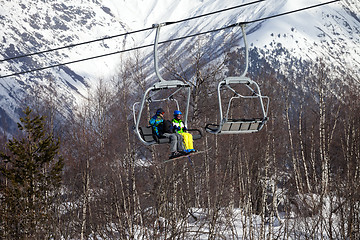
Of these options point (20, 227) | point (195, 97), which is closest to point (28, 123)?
point (20, 227)

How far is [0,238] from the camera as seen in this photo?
2331 centimetres

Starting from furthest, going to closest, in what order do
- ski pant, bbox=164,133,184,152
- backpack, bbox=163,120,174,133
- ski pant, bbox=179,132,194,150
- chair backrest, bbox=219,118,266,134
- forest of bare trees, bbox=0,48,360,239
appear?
1. forest of bare trees, bbox=0,48,360,239
2. backpack, bbox=163,120,174,133
3. ski pant, bbox=179,132,194,150
4. ski pant, bbox=164,133,184,152
5. chair backrest, bbox=219,118,266,134

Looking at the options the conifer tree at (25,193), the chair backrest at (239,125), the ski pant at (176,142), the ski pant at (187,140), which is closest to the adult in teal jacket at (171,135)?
the ski pant at (176,142)

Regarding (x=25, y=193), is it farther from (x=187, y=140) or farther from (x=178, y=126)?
(x=187, y=140)

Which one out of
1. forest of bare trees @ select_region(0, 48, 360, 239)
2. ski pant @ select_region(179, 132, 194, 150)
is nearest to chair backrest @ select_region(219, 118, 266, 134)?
ski pant @ select_region(179, 132, 194, 150)

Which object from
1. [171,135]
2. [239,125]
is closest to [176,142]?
[171,135]

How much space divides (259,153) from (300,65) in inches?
6748

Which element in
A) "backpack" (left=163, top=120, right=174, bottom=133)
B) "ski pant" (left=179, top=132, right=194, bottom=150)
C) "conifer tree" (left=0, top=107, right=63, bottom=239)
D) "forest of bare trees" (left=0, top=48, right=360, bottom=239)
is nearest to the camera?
"ski pant" (left=179, top=132, right=194, bottom=150)

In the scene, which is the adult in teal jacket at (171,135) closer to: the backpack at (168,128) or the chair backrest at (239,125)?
the backpack at (168,128)

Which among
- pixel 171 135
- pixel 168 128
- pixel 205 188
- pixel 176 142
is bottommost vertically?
pixel 205 188

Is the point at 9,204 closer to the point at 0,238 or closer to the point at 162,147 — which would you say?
the point at 0,238

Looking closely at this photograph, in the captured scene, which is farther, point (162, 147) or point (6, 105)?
point (6, 105)

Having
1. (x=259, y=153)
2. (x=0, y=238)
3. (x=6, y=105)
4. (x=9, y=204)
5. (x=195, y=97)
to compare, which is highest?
(x=6, y=105)

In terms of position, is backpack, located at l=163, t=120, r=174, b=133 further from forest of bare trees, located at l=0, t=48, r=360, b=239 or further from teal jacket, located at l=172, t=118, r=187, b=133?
forest of bare trees, located at l=0, t=48, r=360, b=239
